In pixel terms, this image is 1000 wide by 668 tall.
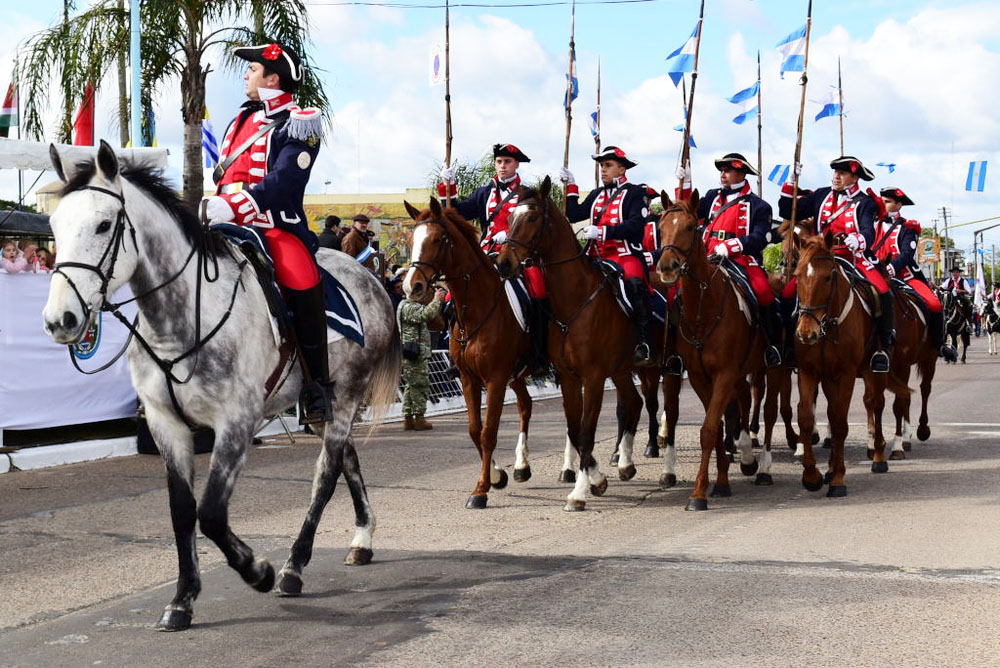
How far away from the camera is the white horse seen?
5535 millimetres

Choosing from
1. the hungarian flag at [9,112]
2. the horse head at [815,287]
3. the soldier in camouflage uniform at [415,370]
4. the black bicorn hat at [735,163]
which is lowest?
the soldier in camouflage uniform at [415,370]

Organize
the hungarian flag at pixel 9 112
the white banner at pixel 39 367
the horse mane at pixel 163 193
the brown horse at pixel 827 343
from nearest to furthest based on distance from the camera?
1. the horse mane at pixel 163 193
2. the brown horse at pixel 827 343
3. the white banner at pixel 39 367
4. the hungarian flag at pixel 9 112

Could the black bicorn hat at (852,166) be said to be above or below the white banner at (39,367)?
above

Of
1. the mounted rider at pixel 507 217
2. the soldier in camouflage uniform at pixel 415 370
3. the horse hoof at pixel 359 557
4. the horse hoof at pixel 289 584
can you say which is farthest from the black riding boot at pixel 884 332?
the horse hoof at pixel 289 584

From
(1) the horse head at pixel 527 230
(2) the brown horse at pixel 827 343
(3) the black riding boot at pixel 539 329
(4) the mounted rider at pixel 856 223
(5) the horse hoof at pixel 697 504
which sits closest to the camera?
(5) the horse hoof at pixel 697 504

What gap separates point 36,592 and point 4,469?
531cm

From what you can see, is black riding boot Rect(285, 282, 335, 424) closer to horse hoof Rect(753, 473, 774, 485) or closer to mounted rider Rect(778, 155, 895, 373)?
horse hoof Rect(753, 473, 774, 485)

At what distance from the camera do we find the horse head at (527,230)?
9.58 meters

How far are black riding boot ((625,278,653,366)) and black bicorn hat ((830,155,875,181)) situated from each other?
9.74ft

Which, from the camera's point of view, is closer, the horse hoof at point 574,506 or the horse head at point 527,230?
the horse hoof at point 574,506

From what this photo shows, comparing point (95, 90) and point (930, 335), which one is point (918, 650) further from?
point (95, 90)

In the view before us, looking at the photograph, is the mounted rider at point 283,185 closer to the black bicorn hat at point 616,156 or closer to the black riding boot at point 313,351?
the black riding boot at point 313,351

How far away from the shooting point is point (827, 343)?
10562 millimetres

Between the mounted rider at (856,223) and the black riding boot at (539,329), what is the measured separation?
3.15m
